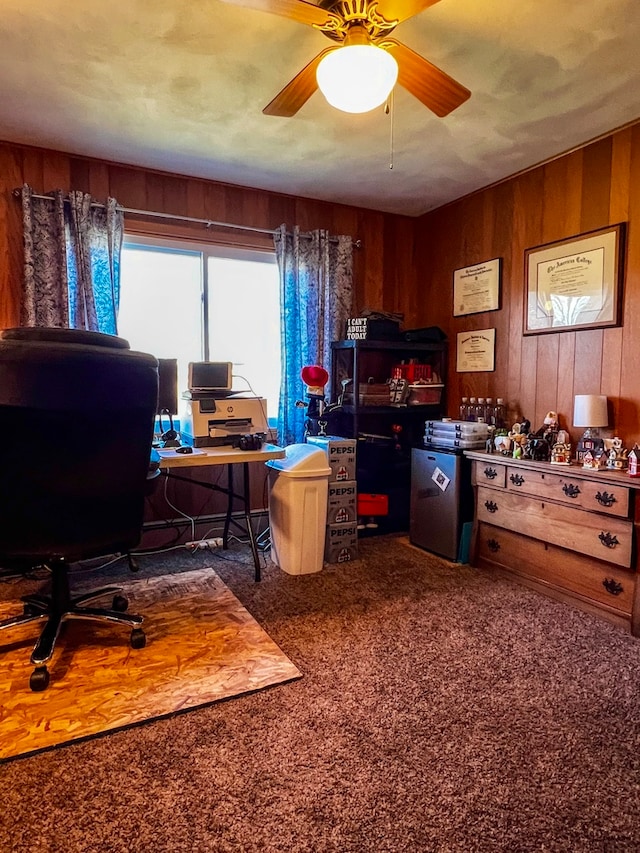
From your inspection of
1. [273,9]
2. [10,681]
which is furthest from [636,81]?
[10,681]

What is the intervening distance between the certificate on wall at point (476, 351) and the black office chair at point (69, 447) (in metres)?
2.50

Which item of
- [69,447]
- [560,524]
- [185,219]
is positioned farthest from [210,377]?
[560,524]

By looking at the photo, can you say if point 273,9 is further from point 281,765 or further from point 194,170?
point 281,765

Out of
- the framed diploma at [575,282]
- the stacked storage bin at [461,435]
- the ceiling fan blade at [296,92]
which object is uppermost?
the ceiling fan blade at [296,92]

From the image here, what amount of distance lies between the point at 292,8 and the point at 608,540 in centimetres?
242

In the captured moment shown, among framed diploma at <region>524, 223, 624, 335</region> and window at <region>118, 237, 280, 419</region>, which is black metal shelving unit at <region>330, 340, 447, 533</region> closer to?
window at <region>118, 237, 280, 419</region>

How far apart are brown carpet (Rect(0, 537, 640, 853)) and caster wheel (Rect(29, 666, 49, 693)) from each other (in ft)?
1.07

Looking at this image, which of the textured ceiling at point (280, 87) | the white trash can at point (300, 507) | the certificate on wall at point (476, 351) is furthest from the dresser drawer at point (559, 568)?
the textured ceiling at point (280, 87)

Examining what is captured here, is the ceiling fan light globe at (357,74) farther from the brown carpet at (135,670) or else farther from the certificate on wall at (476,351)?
the certificate on wall at (476,351)

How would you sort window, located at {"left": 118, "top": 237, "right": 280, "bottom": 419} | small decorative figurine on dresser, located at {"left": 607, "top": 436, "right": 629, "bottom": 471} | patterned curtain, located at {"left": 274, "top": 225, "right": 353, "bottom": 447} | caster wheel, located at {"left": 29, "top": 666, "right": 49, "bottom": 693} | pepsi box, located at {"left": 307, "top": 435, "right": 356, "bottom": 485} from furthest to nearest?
patterned curtain, located at {"left": 274, "top": 225, "right": 353, "bottom": 447} < window, located at {"left": 118, "top": 237, "right": 280, "bottom": 419} < pepsi box, located at {"left": 307, "top": 435, "right": 356, "bottom": 485} < small decorative figurine on dresser, located at {"left": 607, "top": 436, "right": 629, "bottom": 471} < caster wheel, located at {"left": 29, "top": 666, "right": 49, "bottom": 693}

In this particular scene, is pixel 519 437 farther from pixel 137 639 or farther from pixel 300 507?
pixel 137 639

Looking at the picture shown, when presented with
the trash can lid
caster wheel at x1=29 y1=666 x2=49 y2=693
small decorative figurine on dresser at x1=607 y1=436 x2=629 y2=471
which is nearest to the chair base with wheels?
caster wheel at x1=29 y1=666 x2=49 y2=693

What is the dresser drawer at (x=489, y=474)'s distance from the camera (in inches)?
114

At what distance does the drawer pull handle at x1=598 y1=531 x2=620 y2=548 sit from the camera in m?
2.32
